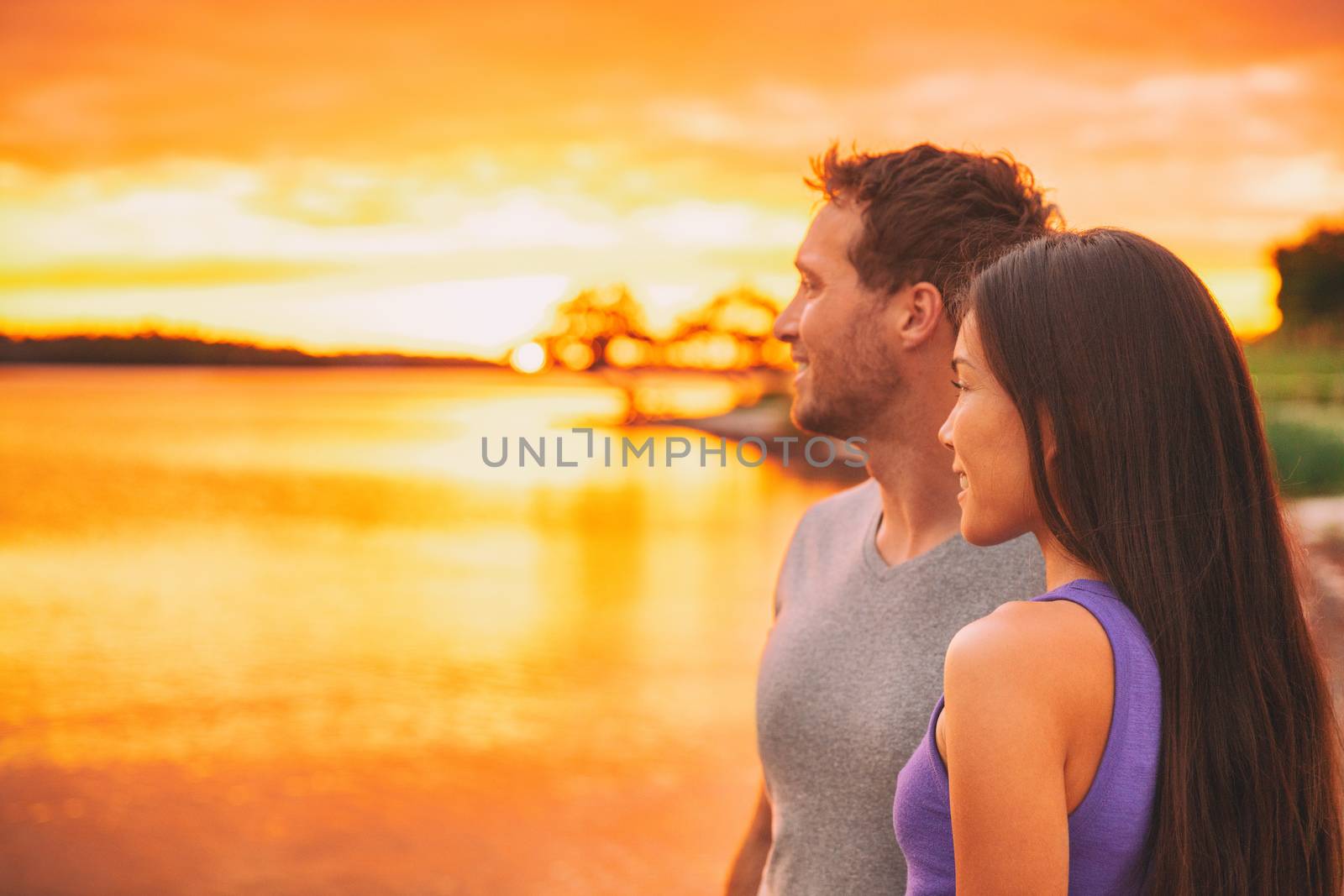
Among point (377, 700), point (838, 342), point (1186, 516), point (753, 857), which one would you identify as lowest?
point (377, 700)

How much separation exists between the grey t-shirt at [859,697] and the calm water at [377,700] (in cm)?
448

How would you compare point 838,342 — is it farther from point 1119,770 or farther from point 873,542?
point 1119,770

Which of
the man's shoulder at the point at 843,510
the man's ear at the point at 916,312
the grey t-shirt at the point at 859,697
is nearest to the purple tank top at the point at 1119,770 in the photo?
the grey t-shirt at the point at 859,697

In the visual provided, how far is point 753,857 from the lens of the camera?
219 cm

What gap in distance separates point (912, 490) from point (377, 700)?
8.39 metres

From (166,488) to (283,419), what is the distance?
183ft

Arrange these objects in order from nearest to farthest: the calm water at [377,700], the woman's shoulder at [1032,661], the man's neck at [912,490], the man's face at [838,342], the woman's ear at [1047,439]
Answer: the woman's shoulder at [1032,661]
the woman's ear at [1047,439]
the man's neck at [912,490]
the man's face at [838,342]
the calm water at [377,700]

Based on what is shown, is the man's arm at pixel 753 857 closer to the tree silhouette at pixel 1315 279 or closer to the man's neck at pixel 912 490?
the man's neck at pixel 912 490

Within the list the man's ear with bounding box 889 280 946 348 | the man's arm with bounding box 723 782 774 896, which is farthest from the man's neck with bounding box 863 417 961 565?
the man's arm with bounding box 723 782 774 896

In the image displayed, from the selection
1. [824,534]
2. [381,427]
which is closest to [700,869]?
[824,534]

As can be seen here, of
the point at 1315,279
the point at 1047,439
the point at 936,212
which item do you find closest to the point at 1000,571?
the point at 936,212

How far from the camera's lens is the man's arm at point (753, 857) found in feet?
7.15

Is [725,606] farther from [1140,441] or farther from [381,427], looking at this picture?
[381,427]

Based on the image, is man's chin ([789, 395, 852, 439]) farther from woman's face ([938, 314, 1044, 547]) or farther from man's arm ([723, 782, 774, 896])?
woman's face ([938, 314, 1044, 547])
